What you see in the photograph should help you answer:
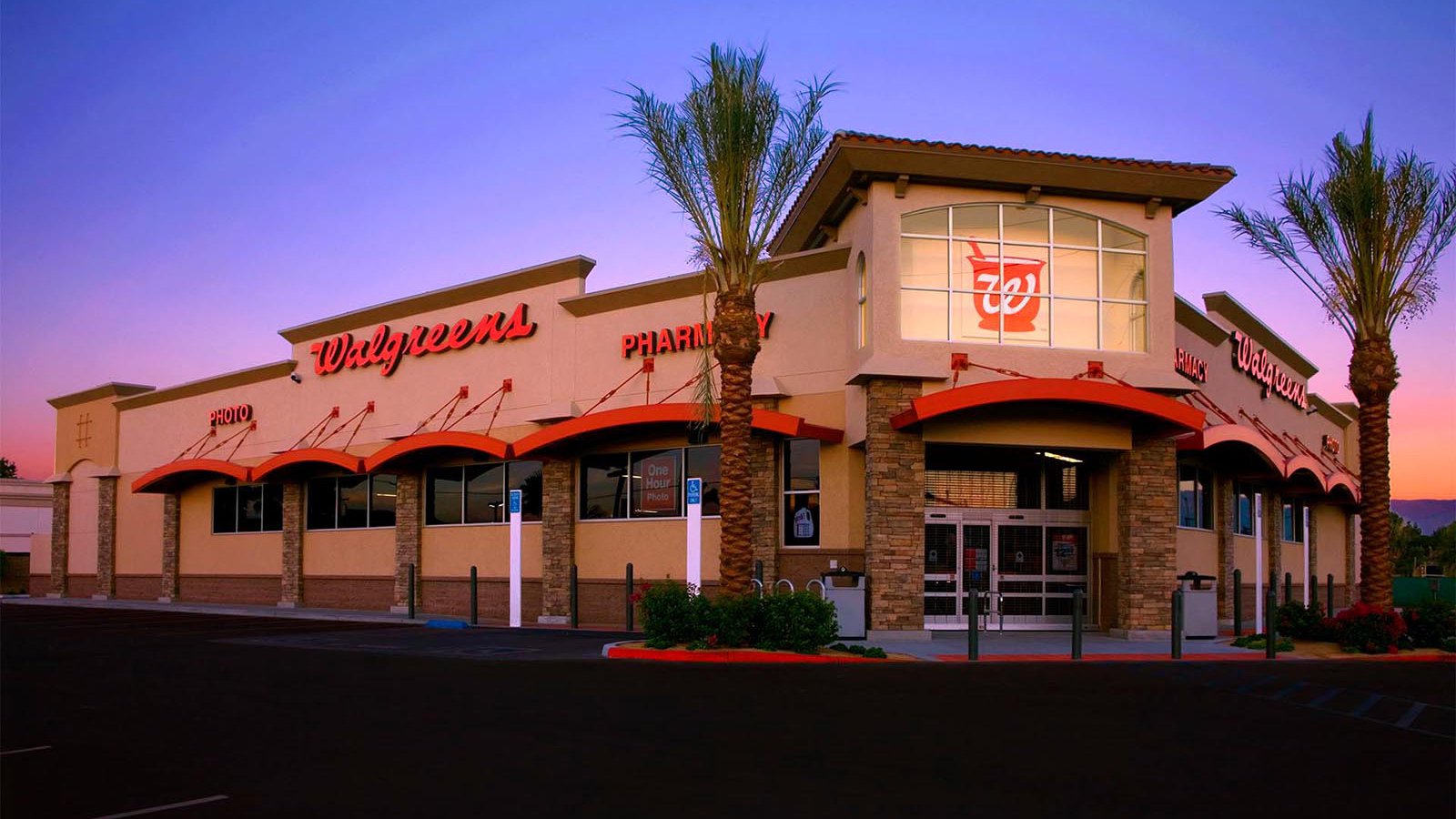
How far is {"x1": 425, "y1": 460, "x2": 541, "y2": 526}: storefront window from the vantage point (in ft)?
91.0

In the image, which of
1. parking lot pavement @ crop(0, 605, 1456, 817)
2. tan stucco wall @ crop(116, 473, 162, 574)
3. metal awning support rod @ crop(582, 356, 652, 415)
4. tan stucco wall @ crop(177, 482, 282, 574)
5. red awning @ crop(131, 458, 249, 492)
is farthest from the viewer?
tan stucco wall @ crop(116, 473, 162, 574)

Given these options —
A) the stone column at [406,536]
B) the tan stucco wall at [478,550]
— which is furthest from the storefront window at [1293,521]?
the stone column at [406,536]

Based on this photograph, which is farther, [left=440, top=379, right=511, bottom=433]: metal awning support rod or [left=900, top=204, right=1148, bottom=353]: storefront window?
[left=440, top=379, right=511, bottom=433]: metal awning support rod

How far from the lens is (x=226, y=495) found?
37000 millimetres

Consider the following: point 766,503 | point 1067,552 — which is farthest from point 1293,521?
point 766,503

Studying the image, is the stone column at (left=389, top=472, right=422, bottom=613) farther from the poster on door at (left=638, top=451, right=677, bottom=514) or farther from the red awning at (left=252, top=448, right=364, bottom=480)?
the poster on door at (left=638, top=451, right=677, bottom=514)

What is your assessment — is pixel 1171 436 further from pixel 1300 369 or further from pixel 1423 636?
pixel 1300 369

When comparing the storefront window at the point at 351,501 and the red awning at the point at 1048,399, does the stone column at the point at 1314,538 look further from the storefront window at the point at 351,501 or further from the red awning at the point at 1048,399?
the storefront window at the point at 351,501

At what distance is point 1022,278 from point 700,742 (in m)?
14.3

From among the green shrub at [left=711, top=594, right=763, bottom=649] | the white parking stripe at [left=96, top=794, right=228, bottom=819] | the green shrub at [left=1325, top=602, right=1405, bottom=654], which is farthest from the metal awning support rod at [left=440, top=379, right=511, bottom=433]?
the white parking stripe at [left=96, top=794, right=228, bottom=819]

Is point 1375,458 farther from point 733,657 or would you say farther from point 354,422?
point 354,422

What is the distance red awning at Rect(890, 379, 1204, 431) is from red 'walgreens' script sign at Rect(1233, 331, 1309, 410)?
410 inches

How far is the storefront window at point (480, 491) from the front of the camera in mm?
27750

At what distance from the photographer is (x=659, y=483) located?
2517cm
